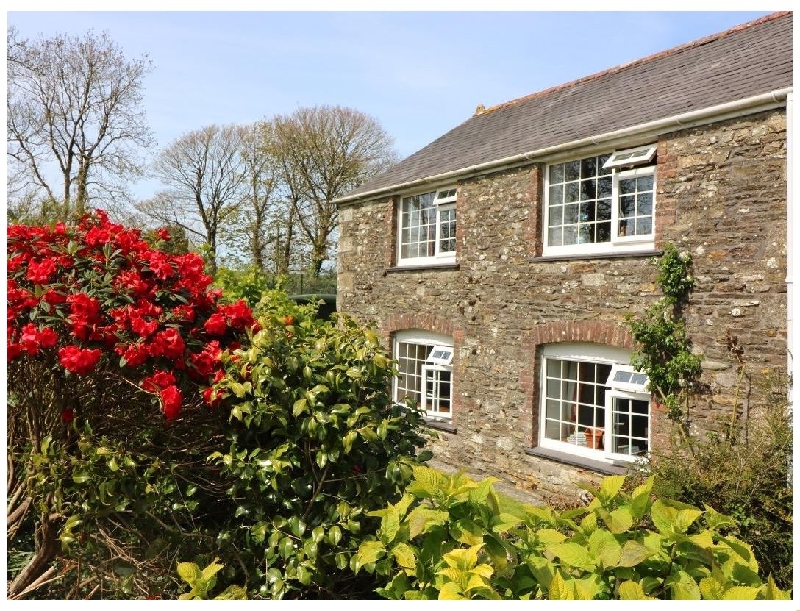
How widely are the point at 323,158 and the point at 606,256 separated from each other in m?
22.7

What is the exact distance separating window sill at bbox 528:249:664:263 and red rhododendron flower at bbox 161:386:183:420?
21.6 feet

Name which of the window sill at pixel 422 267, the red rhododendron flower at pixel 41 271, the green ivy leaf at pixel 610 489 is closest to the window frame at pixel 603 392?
the window sill at pixel 422 267

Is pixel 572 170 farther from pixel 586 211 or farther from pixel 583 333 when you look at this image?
pixel 583 333

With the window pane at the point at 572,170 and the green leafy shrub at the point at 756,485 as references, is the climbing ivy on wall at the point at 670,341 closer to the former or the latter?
the green leafy shrub at the point at 756,485

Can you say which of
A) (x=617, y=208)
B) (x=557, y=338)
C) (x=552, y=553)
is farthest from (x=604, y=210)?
(x=552, y=553)

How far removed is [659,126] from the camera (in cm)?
803

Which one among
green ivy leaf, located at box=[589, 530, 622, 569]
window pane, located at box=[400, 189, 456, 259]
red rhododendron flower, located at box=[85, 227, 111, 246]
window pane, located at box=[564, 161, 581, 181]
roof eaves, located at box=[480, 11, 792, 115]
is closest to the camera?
green ivy leaf, located at box=[589, 530, 622, 569]

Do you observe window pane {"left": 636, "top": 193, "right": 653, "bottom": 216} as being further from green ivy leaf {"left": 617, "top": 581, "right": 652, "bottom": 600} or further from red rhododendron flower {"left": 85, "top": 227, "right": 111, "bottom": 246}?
green ivy leaf {"left": 617, "top": 581, "right": 652, "bottom": 600}

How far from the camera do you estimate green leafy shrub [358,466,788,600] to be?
2.29m

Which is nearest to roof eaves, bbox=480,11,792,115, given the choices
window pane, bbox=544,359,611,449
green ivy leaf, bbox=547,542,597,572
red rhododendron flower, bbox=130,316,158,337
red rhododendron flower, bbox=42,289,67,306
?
window pane, bbox=544,359,611,449

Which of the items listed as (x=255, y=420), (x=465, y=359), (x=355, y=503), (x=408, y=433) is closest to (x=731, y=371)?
(x=465, y=359)

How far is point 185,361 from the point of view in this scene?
3.44 metres

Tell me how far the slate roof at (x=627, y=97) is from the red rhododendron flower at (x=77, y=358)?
7.25 m

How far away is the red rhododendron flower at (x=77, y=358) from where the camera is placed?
3111 millimetres
